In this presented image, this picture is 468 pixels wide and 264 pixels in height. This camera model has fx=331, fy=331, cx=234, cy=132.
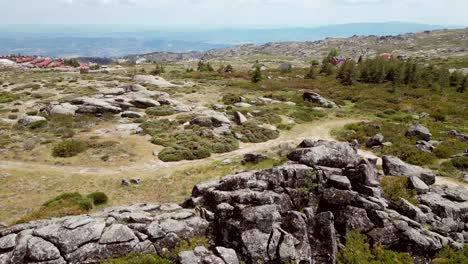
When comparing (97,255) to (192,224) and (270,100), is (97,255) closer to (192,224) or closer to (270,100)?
(192,224)

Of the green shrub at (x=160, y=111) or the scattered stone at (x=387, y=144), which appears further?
the green shrub at (x=160, y=111)

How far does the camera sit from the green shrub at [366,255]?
1510cm

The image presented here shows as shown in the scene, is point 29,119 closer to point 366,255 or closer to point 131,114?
point 131,114

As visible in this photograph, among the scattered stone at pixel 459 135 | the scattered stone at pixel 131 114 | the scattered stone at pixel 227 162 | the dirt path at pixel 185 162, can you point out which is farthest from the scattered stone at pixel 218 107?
the scattered stone at pixel 459 135

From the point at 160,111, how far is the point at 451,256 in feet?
120

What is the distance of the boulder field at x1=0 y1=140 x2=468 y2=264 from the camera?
13.7 metres

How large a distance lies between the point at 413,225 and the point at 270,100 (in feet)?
129

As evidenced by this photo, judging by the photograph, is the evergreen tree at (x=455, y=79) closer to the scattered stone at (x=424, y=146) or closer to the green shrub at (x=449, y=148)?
the green shrub at (x=449, y=148)

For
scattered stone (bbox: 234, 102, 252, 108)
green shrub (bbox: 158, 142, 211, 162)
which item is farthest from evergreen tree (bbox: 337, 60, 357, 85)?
green shrub (bbox: 158, 142, 211, 162)

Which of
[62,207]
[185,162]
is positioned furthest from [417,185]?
[62,207]

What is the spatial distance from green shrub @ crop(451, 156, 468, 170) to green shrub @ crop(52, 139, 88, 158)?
107 ft

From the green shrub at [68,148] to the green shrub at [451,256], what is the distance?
28.3 m

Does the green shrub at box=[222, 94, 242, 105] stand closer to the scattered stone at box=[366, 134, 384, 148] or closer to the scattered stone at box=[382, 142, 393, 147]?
the scattered stone at box=[366, 134, 384, 148]

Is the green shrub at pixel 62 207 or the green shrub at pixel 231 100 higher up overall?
the green shrub at pixel 231 100
